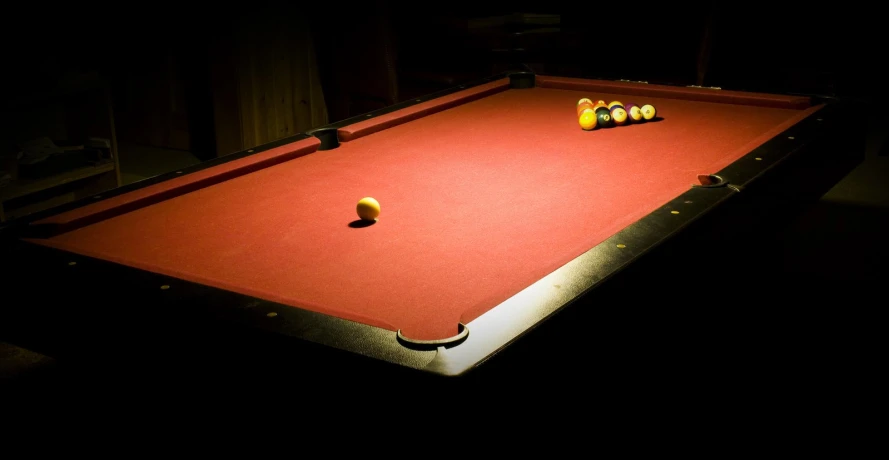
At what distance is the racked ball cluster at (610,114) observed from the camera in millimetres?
2479

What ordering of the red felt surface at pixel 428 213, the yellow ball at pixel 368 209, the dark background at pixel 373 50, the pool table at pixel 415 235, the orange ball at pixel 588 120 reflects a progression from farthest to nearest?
1. the dark background at pixel 373 50
2. the orange ball at pixel 588 120
3. the yellow ball at pixel 368 209
4. the red felt surface at pixel 428 213
5. the pool table at pixel 415 235

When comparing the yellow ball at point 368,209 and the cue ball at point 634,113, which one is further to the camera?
the cue ball at point 634,113

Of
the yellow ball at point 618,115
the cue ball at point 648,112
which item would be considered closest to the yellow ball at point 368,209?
the yellow ball at point 618,115

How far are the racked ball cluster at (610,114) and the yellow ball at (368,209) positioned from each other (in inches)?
41.5

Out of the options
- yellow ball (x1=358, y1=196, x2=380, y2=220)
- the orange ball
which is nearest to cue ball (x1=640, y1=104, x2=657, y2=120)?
the orange ball

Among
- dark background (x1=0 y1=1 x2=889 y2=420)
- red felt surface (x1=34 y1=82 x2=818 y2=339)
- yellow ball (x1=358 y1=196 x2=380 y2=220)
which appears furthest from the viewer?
dark background (x1=0 y1=1 x2=889 y2=420)

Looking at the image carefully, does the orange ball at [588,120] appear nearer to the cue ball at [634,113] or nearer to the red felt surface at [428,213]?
the red felt surface at [428,213]

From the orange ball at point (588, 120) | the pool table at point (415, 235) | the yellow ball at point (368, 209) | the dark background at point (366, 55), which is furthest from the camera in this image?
the dark background at point (366, 55)

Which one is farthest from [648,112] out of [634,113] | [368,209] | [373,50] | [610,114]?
[373,50]

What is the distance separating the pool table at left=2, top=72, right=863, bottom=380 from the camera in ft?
3.79

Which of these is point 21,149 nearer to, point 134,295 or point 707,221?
point 134,295

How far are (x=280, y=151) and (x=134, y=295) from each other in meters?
0.97

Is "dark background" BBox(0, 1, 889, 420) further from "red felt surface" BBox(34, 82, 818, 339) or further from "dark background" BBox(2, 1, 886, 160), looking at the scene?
"red felt surface" BBox(34, 82, 818, 339)

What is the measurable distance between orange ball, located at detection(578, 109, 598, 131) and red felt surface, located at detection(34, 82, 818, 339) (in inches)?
1.6
